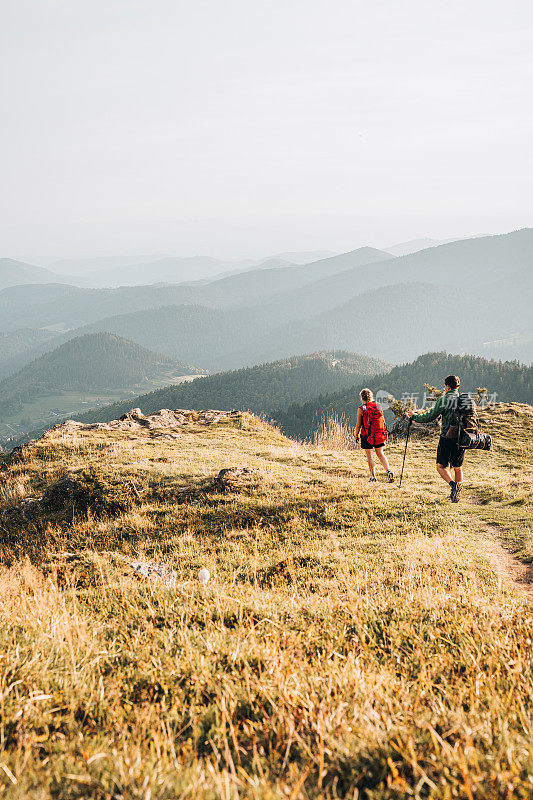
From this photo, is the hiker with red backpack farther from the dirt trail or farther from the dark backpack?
the dirt trail

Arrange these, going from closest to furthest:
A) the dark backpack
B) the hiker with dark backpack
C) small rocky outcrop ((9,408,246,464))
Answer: the dark backpack → the hiker with dark backpack → small rocky outcrop ((9,408,246,464))

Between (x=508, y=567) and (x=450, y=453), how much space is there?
4.56m

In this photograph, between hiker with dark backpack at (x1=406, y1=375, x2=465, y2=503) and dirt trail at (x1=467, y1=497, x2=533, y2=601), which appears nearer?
dirt trail at (x1=467, y1=497, x2=533, y2=601)

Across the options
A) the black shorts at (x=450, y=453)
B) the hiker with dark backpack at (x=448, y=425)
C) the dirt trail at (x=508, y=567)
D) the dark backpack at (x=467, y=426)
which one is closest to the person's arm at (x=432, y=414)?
the hiker with dark backpack at (x=448, y=425)

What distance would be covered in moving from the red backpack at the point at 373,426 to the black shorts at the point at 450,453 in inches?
80.7

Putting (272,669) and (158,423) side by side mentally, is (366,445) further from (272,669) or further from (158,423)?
(158,423)

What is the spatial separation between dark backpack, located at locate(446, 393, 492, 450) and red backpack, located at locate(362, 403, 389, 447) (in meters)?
2.66

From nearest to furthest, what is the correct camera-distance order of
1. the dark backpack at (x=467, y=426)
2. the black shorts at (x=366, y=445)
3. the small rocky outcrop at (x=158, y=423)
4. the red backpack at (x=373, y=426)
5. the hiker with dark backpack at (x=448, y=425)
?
the dark backpack at (x=467, y=426), the hiker with dark backpack at (x=448, y=425), the red backpack at (x=373, y=426), the black shorts at (x=366, y=445), the small rocky outcrop at (x=158, y=423)

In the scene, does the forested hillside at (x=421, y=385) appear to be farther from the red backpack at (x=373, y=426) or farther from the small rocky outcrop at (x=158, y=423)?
the red backpack at (x=373, y=426)

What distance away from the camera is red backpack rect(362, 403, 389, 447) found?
13758 mm

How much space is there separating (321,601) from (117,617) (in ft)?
Answer: 8.04

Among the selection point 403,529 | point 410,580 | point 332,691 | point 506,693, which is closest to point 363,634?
point 332,691

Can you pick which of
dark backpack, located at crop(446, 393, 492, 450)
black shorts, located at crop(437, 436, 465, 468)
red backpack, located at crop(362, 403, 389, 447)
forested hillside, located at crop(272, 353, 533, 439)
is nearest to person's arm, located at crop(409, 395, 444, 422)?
dark backpack, located at crop(446, 393, 492, 450)

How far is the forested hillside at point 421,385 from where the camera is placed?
14238 centimetres
